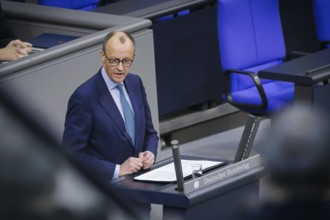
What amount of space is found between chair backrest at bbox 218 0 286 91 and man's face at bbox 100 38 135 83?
1.75 metres

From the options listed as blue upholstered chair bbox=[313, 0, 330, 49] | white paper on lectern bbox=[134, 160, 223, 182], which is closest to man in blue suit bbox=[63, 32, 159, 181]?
white paper on lectern bbox=[134, 160, 223, 182]

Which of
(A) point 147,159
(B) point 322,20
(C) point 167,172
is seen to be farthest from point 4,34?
(B) point 322,20

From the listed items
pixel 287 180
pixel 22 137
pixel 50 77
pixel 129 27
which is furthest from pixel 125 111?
pixel 22 137

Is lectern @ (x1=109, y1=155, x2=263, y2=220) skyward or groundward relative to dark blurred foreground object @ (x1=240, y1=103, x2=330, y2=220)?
groundward

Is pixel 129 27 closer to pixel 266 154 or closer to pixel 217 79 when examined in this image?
pixel 217 79

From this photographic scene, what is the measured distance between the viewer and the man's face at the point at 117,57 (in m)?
3.26

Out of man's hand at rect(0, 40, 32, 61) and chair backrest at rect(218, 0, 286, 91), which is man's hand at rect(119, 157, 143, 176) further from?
chair backrest at rect(218, 0, 286, 91)

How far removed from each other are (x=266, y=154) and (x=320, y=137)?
0.13m

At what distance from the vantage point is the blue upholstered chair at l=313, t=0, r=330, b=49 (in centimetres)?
568

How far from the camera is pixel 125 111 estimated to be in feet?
10.8

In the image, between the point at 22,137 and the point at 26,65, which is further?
the point at 26,65

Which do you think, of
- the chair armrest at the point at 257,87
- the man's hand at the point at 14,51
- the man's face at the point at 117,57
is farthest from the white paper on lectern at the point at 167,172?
the chair armrest at the point at 257,87

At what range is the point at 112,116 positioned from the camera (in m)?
3.22

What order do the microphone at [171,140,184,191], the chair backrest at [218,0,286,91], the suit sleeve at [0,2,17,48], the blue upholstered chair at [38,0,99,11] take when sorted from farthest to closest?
the blue upholstered chair at [38,0,99,11]
the chair backrest at [218,0,286,91]
the suit sleeve at [0,2,17,48]
the microphone at [171,140,184,191]
